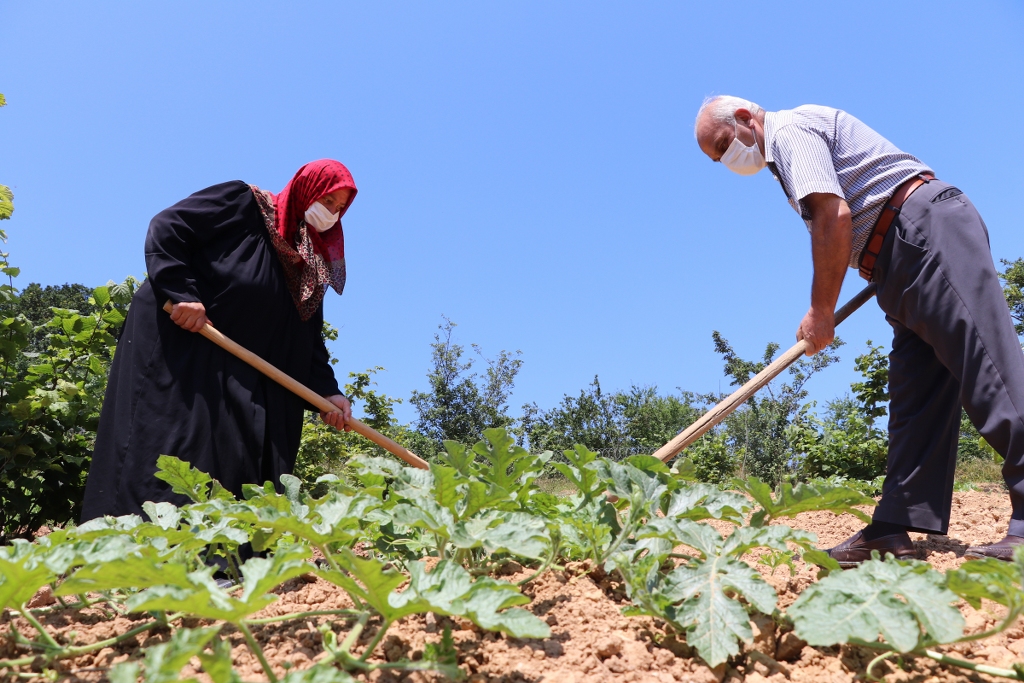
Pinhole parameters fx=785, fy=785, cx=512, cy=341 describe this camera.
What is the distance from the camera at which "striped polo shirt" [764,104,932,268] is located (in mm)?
3018

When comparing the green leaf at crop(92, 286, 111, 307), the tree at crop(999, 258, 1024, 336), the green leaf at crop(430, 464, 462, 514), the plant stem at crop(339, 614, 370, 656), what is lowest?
the plant stem at crop(339, 614, 370, 656)

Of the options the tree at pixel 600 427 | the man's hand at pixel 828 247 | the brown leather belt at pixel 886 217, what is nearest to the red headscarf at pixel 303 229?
the man's hand at pixel 828 247

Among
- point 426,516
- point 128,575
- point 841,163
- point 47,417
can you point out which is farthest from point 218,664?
point 47,417

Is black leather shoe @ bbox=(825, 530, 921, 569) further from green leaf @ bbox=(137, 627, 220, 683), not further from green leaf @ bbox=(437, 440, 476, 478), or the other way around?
green leaf @ bbox=(137, 627, 220, 683)

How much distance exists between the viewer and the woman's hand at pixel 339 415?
3.66 m

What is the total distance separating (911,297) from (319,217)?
8.45ft

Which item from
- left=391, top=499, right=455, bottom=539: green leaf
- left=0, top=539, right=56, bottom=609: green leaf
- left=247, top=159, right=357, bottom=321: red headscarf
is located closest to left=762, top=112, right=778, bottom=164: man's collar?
left=247, top=159, right=357, bottom=321: red headscarf

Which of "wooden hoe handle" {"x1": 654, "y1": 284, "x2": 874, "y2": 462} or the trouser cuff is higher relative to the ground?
"wooden hoe handle" {"x1": 654, "y1": 284, "x2": 874, "y2": 462}

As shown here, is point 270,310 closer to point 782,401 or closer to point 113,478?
point 113,478

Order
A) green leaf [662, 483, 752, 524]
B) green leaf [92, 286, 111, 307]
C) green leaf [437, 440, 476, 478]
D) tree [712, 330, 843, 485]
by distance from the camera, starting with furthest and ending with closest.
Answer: tree [712, 330, 843, 485] → green leaf [92, 286, 111, 307] → green leaf [437, 440, 476, 478] → green leaf [662, 483, 752, 524]

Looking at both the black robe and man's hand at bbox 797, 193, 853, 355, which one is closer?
man's hand at bbox 797, 193, 853, 355

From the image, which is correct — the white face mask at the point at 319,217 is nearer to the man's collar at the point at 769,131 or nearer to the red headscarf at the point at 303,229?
the red headscarf at the point at 303,229

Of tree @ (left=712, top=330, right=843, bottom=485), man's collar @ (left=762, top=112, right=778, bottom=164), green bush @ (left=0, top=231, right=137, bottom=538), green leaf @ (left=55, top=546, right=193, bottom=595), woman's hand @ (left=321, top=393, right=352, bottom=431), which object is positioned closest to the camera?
green leaf @ (left=55, top=546, right=193, bottom=595)

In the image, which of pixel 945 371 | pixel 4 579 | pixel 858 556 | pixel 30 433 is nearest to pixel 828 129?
pixel 945 371
